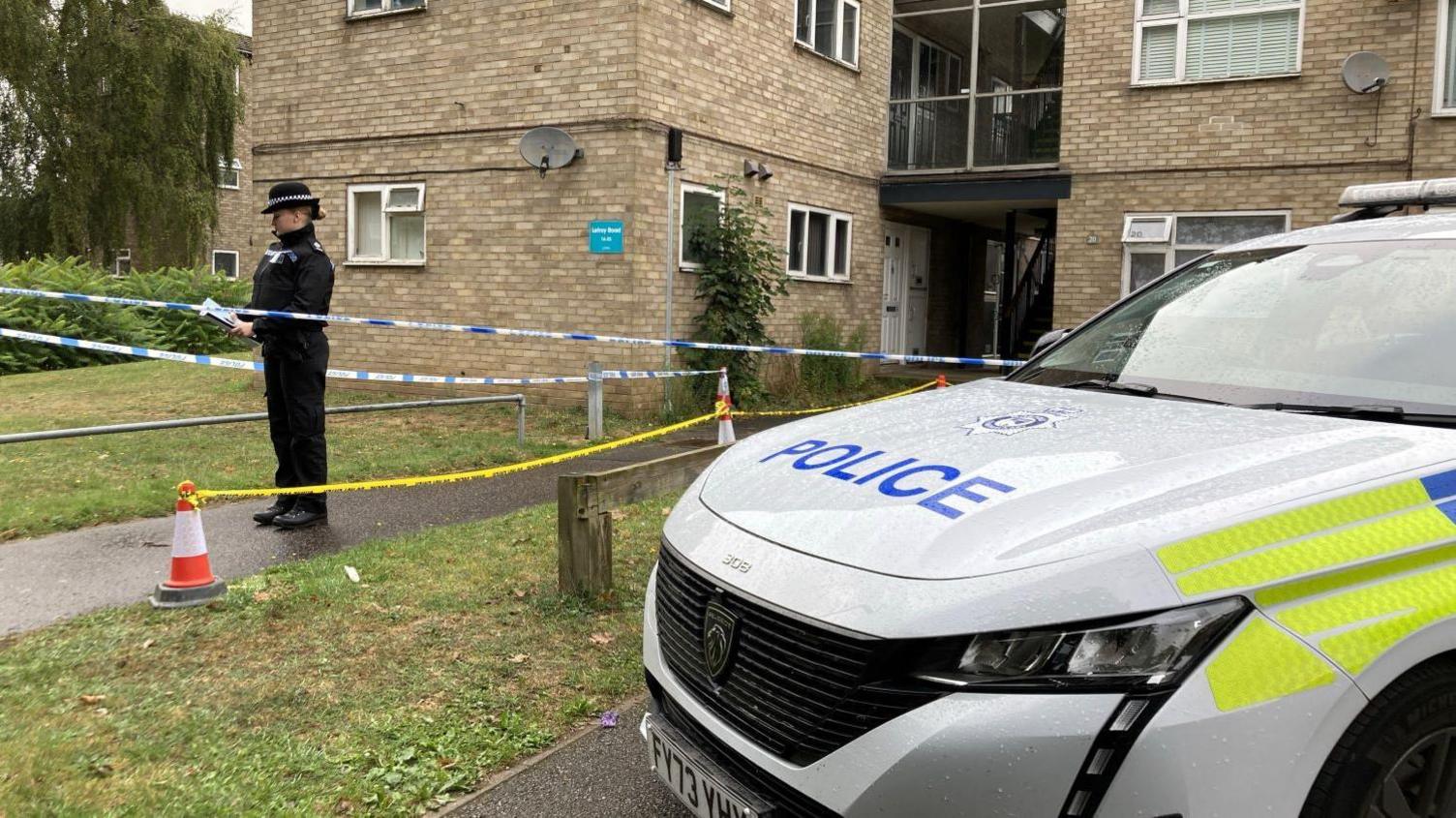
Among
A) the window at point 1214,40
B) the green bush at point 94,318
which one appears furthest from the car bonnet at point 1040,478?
the green bush at point 94,318

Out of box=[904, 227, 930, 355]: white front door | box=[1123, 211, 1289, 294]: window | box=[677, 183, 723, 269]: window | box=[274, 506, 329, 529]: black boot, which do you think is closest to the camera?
box=[274, 506, 329, 529]: black boot

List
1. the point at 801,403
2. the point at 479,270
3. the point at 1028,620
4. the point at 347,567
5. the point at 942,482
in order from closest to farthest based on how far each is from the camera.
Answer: the point at 1028,620 → the point at 942,482 → the point at 347,567 → the point at 479,270 → the point at 801,403

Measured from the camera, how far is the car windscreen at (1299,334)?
8.95 ft

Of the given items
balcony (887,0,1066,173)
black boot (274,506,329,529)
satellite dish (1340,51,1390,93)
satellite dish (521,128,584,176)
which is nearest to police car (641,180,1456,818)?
black boot (274,506,329,529)

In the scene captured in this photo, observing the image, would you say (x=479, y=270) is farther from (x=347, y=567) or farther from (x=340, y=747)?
(x=340, y=747)

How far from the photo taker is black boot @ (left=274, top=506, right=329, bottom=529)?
636cm

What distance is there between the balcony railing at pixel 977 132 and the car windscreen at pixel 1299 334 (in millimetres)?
12381

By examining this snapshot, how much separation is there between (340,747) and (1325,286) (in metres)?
3.39

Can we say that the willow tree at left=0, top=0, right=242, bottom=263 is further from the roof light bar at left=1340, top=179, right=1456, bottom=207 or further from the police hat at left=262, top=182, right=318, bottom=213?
the roof light bar at left=1340, top=179, right=1456, bottom=207

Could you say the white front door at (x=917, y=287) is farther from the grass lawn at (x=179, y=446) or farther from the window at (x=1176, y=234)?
the grass lawn at (x=179, y=446)

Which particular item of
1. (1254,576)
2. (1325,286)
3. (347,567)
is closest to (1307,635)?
(1254,576)

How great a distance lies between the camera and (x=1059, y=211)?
14.8 m

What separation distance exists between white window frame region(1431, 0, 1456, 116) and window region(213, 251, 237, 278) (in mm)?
31286

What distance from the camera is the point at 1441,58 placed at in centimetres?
1238
